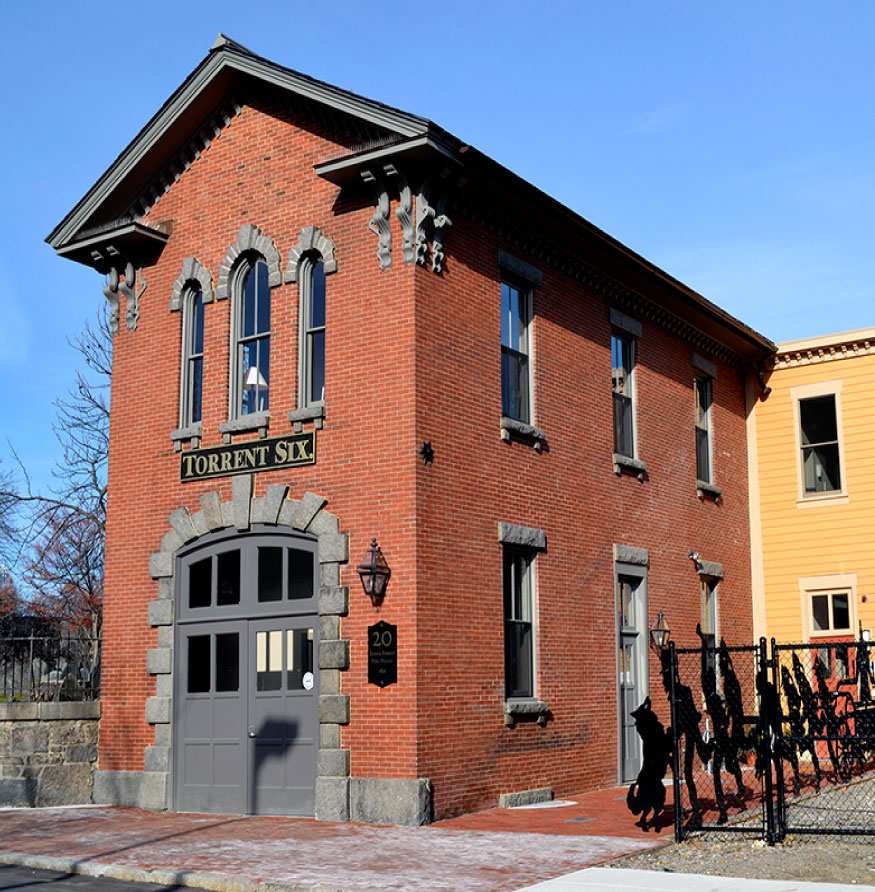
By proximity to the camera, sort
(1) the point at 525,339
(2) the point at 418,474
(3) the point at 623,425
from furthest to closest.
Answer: (3) the point at 623,425, (1) the point at 525,339, (2) the point at 418,474

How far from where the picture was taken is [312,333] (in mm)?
15820

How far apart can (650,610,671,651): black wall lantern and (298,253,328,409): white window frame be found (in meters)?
→ 7.52

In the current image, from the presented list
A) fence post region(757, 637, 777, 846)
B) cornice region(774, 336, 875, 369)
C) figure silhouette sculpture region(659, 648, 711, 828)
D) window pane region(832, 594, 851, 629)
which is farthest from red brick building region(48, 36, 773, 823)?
cornice region(774, 336, 875, 369)

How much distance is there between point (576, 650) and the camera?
57.0ft

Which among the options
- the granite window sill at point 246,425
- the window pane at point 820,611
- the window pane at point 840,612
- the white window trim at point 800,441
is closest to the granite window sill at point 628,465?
the white window trim at point 800,441

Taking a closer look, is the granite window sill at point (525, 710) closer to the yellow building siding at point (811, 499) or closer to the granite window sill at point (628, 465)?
the granite window sill at point (628, 465)

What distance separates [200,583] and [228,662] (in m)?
1.22

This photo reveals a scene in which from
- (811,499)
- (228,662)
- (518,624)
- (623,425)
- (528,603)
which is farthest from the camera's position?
(811,499)

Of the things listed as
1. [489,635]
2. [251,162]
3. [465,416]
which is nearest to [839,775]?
[489,635]

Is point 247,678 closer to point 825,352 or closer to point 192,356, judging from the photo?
point 192,356

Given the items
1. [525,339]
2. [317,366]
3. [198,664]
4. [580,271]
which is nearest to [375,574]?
[317,366]

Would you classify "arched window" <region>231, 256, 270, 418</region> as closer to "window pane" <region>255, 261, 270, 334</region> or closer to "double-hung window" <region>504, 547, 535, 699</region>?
"window pane" <region>255, 261, 270, 334</region>

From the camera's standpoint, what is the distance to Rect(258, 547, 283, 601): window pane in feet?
50.9

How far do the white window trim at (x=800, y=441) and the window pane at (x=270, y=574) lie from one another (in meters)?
12.6
